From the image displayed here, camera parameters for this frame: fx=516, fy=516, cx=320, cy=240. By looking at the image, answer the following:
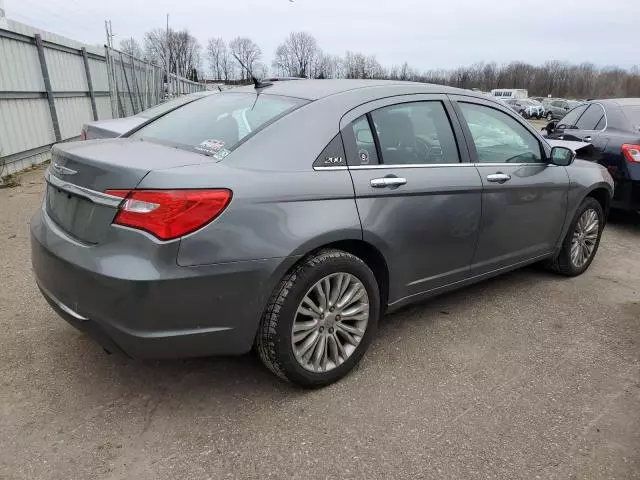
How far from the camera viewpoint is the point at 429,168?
10.4ft

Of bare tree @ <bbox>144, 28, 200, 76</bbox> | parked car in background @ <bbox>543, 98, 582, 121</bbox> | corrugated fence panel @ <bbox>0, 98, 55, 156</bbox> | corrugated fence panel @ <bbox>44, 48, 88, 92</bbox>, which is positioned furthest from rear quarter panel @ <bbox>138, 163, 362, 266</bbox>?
bare tree @ <bbox>144, 28, 200, 76</bbox>

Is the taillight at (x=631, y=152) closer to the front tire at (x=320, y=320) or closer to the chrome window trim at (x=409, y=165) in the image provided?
the chrome window trim at (x=409, y=165)

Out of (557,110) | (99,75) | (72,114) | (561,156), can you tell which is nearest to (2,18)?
(72,114)

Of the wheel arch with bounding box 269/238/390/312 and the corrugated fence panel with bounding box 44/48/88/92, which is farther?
the corrugated fence panel with bounding box 44/48/88/92

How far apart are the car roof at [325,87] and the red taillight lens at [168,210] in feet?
3.39

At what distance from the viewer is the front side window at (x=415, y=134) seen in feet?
9.90

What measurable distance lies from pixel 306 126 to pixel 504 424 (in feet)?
5.96

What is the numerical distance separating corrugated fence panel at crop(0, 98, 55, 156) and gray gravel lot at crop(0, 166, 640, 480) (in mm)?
5296

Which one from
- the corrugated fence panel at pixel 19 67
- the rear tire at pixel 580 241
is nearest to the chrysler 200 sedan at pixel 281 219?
the rear tire at pixel 580 241

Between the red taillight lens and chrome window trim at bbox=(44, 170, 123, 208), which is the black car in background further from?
chrome window trim at bbox=(44, 170, 123, 208)

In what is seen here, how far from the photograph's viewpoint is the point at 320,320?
2695 millimetres

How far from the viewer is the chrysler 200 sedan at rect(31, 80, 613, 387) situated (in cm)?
224

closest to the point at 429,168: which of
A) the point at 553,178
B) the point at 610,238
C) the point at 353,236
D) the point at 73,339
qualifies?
the point at 353,236

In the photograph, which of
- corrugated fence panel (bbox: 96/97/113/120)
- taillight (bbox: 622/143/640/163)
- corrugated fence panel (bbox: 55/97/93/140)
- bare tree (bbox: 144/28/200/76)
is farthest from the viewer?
bare tree (bbox: 144/28/200/76)
